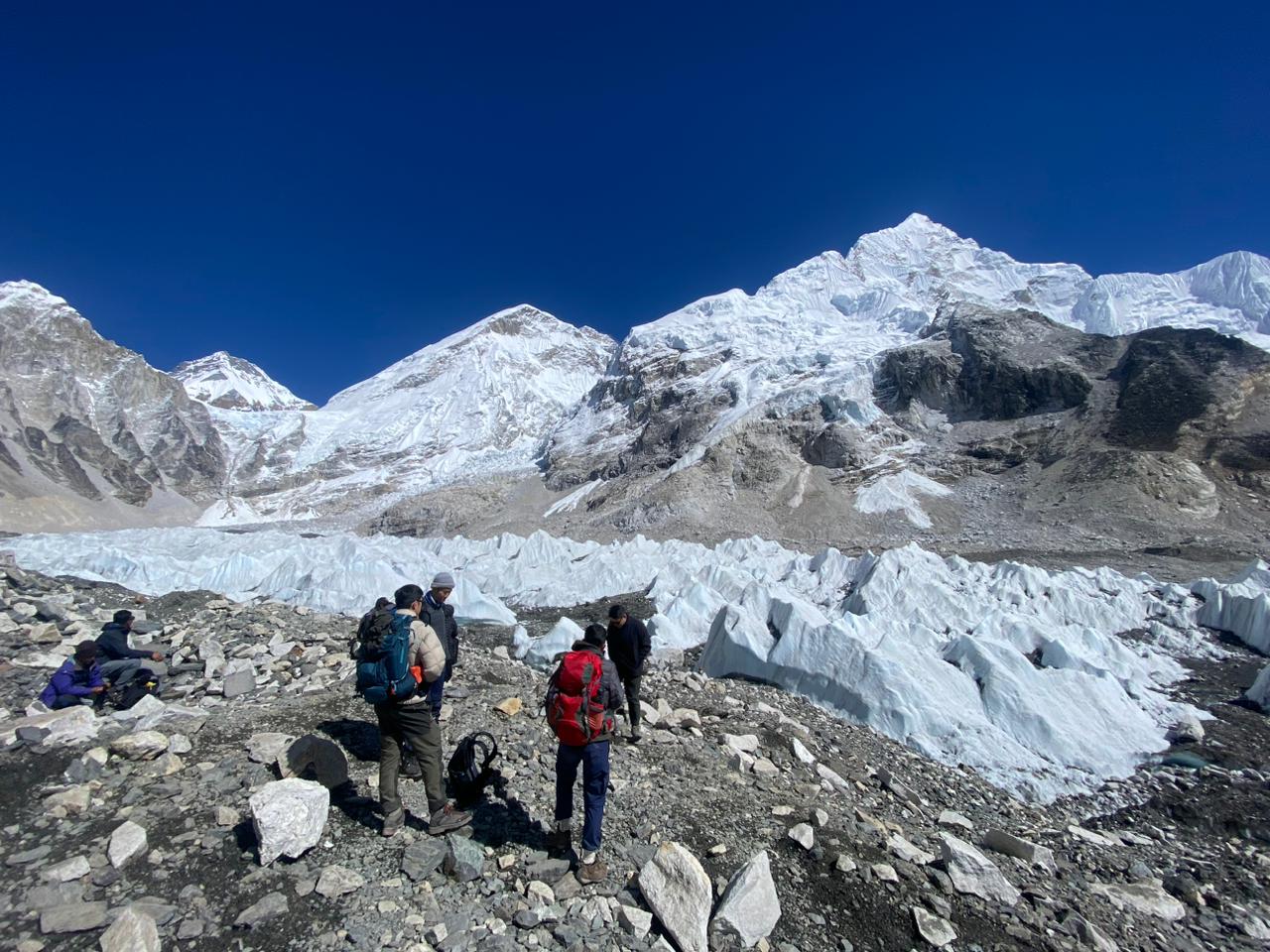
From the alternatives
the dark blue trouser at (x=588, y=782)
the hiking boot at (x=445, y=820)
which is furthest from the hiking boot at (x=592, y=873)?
the hiking boot at (x=445, y=820)

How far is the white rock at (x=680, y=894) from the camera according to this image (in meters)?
3.50

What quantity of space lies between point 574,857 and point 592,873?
0.23m

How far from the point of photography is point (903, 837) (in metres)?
4.91

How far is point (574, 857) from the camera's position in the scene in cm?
404

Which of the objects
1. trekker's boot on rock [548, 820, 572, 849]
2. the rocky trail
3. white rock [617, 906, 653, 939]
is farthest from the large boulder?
white rock [617, 906, 653, 939]

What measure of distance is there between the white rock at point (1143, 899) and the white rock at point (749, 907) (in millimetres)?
2955

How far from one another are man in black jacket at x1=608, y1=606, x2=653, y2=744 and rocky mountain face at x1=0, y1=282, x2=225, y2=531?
10673 cm

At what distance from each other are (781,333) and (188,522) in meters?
109

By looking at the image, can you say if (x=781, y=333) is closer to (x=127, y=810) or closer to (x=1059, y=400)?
(x=1059, y=400)

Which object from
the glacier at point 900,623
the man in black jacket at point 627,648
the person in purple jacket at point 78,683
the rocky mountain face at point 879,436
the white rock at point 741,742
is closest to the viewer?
the person in purple jacket at point 78,683

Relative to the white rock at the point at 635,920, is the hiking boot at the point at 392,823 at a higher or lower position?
higher

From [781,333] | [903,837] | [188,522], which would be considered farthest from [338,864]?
[188,522]

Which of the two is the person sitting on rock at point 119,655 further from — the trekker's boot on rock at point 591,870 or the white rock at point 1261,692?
the white rock at point 1261,692

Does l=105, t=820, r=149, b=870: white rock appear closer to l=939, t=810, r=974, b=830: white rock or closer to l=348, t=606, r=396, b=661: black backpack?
l=348, t=606, r=396, b=661: black backpack
